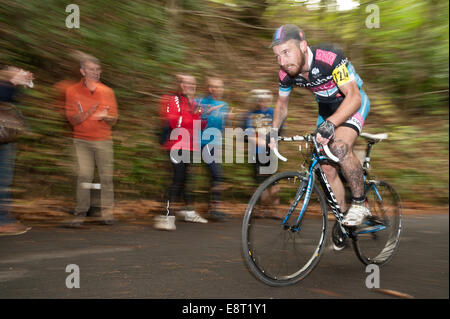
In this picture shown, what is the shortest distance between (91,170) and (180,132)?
1266mm

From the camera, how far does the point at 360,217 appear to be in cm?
392

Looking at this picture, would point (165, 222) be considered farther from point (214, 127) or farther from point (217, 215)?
point (214, 127)

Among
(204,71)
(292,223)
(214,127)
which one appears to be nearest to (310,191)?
(292,223)

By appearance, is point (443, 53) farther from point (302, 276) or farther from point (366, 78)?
point (302, 276)

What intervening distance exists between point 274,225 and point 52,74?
16.8 ft

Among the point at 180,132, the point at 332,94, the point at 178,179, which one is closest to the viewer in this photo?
the point at 332,94

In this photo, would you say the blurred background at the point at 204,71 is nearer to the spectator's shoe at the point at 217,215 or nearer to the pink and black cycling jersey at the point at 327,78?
the spectator's shoe at the point at 217,215

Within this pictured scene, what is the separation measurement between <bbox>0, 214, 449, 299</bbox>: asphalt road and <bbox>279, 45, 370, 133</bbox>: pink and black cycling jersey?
4.81ft

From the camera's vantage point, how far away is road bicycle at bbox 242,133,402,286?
352 cm

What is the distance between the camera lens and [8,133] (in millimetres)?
4879

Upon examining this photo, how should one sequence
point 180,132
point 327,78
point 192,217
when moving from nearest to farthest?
point 327,78 < point 180,132 < point 192,217

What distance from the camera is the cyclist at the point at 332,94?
3.69m

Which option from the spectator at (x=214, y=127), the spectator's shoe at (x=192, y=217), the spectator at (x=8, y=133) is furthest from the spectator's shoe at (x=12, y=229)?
the spectator at (x=214, y=127)

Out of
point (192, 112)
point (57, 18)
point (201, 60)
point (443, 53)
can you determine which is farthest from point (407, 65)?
point (57, 18)
